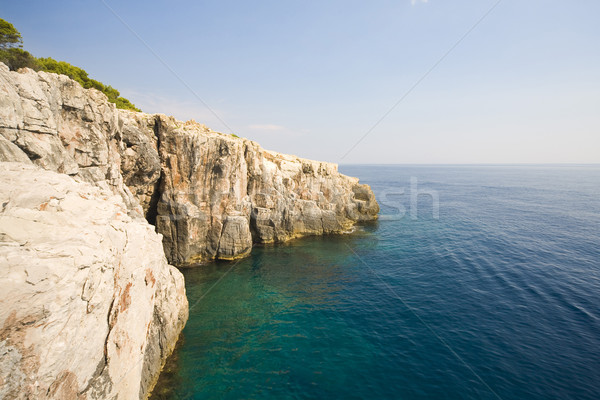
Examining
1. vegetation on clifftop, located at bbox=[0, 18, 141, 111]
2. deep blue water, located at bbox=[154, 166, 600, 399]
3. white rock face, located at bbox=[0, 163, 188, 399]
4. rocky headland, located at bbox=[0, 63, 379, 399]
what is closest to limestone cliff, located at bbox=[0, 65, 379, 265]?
rocky headland, located at bbox=[0, 63, 379, 399]

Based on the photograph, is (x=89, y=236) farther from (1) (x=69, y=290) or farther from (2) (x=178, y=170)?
(2) (x=178, y=170)

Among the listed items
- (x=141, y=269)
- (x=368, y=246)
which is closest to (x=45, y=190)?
(x=141, y=269)

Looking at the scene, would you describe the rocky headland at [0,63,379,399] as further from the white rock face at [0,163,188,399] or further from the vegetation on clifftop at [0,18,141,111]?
the vegetation on clifftop at [0,18,141,111]

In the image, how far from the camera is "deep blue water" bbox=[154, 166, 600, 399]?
56.4 feet

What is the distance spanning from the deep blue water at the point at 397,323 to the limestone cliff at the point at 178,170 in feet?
17.6

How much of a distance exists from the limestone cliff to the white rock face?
456 cm

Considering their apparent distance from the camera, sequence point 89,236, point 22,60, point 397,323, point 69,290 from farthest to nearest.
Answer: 1. point 22,60
2. point 397,323
3. point 89,236
4. point 69,290

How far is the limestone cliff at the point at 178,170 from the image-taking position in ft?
54.1

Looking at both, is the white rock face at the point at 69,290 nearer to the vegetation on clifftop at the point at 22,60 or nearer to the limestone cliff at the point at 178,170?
the limestone cliff at the point at 178,170

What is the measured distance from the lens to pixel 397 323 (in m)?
23.5

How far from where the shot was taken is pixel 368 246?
144 feet

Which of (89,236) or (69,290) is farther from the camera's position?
(89,236)

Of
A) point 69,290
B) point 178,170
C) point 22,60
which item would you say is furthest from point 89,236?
point 22,60

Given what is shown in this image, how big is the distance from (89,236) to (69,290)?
102 inches
